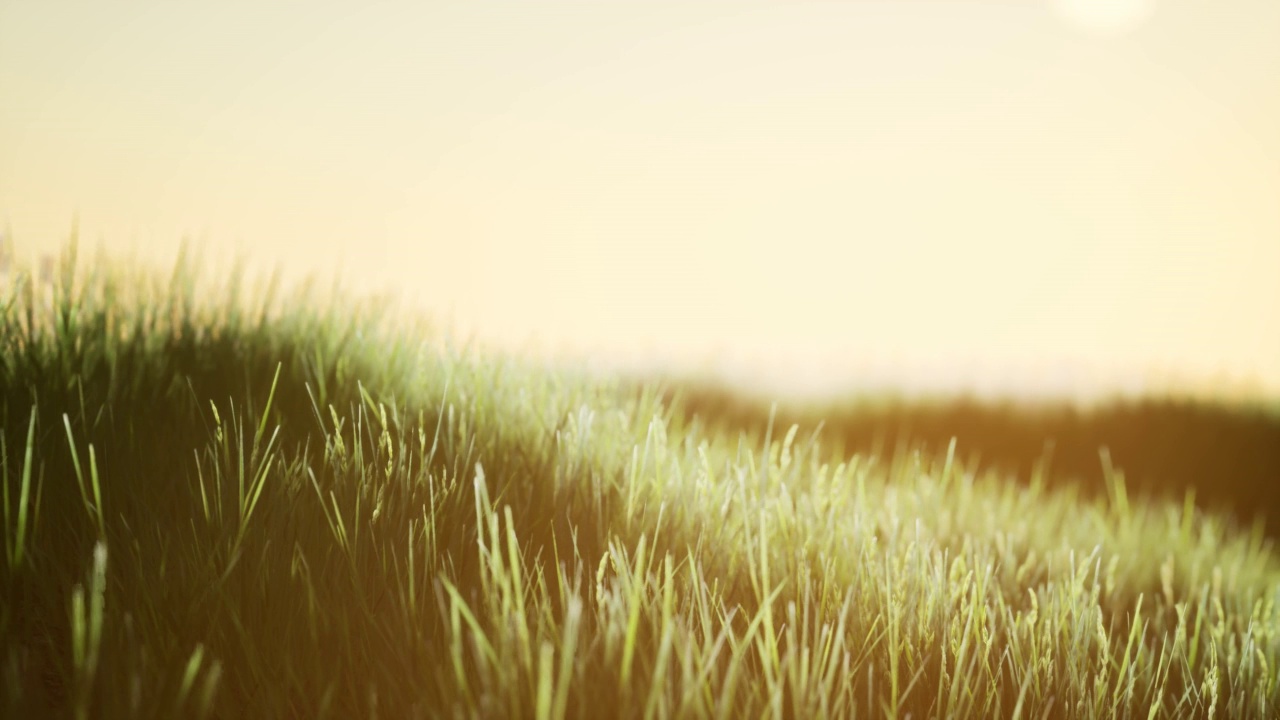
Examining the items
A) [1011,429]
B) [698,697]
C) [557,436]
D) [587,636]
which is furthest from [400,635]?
[1011,429]

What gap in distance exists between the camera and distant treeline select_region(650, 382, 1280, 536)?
15.0 ft

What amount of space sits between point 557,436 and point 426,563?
0.49 m

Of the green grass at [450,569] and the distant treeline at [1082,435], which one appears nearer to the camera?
the green grass at [450,569]

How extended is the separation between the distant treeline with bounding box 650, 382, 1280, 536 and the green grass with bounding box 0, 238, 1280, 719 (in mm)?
2440

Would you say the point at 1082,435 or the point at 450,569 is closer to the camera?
the point at 450,569

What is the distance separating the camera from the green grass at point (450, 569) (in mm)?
1078

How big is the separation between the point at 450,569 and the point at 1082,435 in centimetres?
458

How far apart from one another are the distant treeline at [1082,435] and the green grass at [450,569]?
2440 mm

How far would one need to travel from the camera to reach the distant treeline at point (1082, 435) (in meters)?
4.58

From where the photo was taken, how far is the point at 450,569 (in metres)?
1.38

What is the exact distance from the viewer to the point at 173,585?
124 centimetres

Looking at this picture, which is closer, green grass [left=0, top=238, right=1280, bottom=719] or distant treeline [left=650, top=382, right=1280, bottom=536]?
green grass [left=0, top=238, right=1280, bottom=719]

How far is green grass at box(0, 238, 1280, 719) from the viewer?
3.54ft

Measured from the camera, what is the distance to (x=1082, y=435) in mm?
4891
